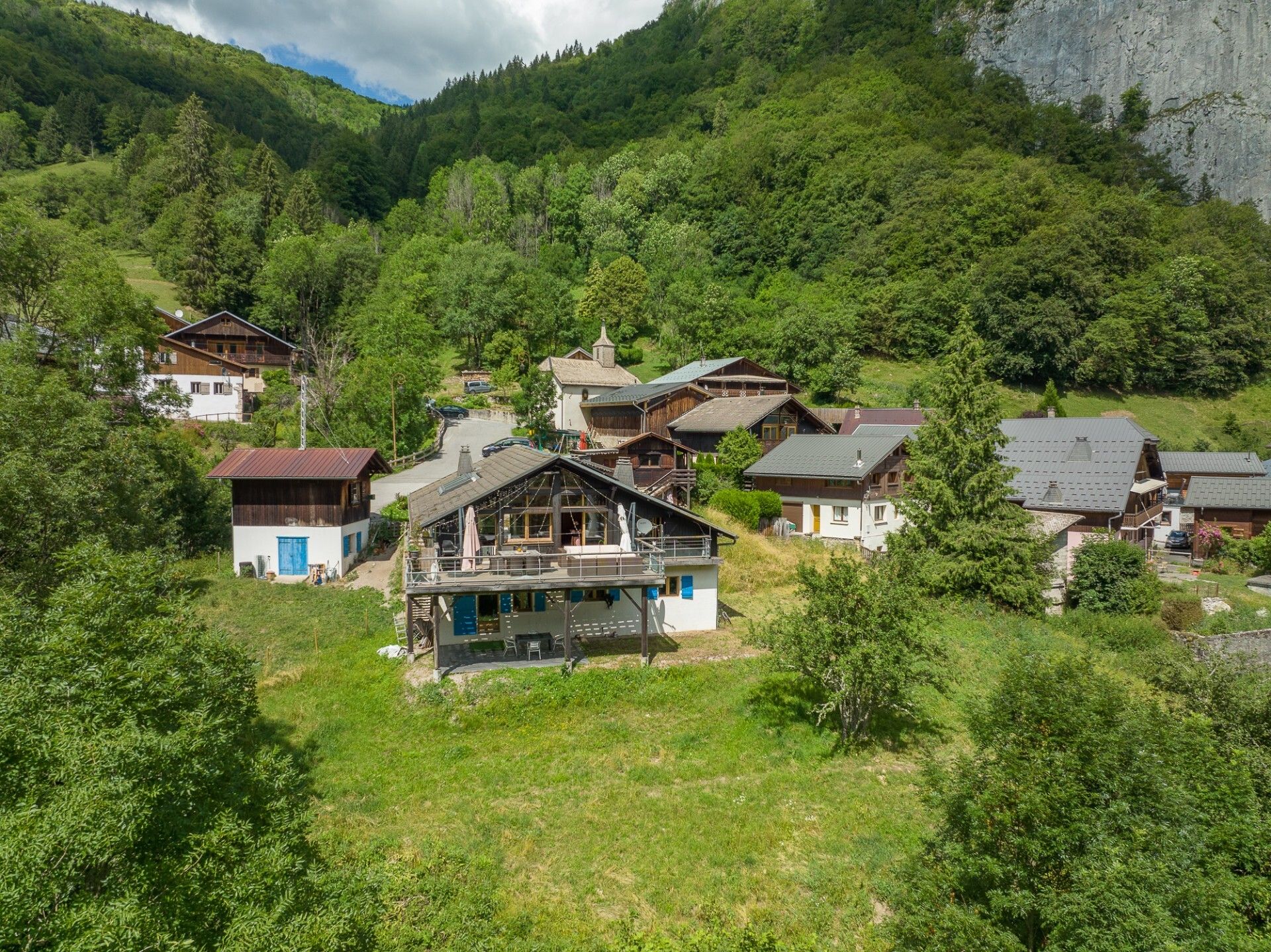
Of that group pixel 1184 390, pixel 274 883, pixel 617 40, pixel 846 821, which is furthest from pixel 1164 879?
pixel 617 40

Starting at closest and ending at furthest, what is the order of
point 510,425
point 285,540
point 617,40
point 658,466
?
point 285,540 < point 658,466 < point 510,425 < point 617,40

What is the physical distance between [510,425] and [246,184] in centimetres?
6369

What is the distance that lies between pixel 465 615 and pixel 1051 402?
193 feet

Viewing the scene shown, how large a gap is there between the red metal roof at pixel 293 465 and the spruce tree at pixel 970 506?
2432 centimetres

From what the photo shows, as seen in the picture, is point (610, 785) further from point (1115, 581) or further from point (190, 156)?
point (190, 156)

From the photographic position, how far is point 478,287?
230 feet

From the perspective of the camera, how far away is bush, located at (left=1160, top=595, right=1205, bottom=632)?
24875 millimetres

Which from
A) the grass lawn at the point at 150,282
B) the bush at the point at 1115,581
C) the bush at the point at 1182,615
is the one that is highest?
the grass lawn at the point at 150,282

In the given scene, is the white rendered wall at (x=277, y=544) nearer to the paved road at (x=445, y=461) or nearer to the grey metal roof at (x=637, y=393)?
the paved road at (x=445, y=461)

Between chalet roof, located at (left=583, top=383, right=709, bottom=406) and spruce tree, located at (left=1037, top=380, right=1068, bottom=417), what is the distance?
33.8m

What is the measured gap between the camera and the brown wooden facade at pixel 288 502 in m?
29.0

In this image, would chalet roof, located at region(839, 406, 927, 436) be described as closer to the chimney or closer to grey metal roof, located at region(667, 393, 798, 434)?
grey metal roof, located at region(667, 393, 798, 434)

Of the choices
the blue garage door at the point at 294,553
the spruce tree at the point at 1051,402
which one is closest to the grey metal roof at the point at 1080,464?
the spruce tree at the point at 1051,402

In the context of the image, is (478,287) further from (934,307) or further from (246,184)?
(934,307)
